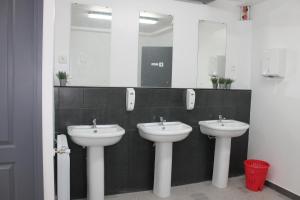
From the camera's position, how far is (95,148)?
271 centimetres

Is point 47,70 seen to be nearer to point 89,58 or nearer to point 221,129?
point 89,58

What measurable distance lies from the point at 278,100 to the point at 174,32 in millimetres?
1688

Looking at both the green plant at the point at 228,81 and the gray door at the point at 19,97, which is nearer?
the gray door at the point at 19,97

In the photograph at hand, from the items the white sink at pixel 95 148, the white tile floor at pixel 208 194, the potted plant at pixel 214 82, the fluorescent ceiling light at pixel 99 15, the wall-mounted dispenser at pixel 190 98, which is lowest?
the white tile floor at pixel 208 194

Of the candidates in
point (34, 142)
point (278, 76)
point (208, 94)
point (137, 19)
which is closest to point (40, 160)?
point (34, 142)

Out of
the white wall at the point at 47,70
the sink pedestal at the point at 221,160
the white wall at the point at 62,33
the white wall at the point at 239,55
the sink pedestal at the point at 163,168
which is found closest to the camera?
the white wall at the point at 47,70

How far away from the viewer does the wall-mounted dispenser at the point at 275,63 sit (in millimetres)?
3250

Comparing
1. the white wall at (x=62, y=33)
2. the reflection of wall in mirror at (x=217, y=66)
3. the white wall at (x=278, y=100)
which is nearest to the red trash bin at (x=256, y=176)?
the white wall at (x=278, y=100)

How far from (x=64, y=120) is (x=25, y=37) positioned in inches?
52.9

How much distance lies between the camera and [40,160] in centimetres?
167

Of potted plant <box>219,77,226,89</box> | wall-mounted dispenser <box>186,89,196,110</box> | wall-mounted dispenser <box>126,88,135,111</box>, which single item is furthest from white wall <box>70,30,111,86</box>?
potted plant <box>219,77,226,89</box>

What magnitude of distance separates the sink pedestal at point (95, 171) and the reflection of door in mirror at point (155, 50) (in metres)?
1.10

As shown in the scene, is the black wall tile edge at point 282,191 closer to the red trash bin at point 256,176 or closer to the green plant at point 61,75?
the red trash bin at point 256,176

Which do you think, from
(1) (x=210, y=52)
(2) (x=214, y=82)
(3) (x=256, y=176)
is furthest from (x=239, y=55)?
(3) (x=256, y=176)
